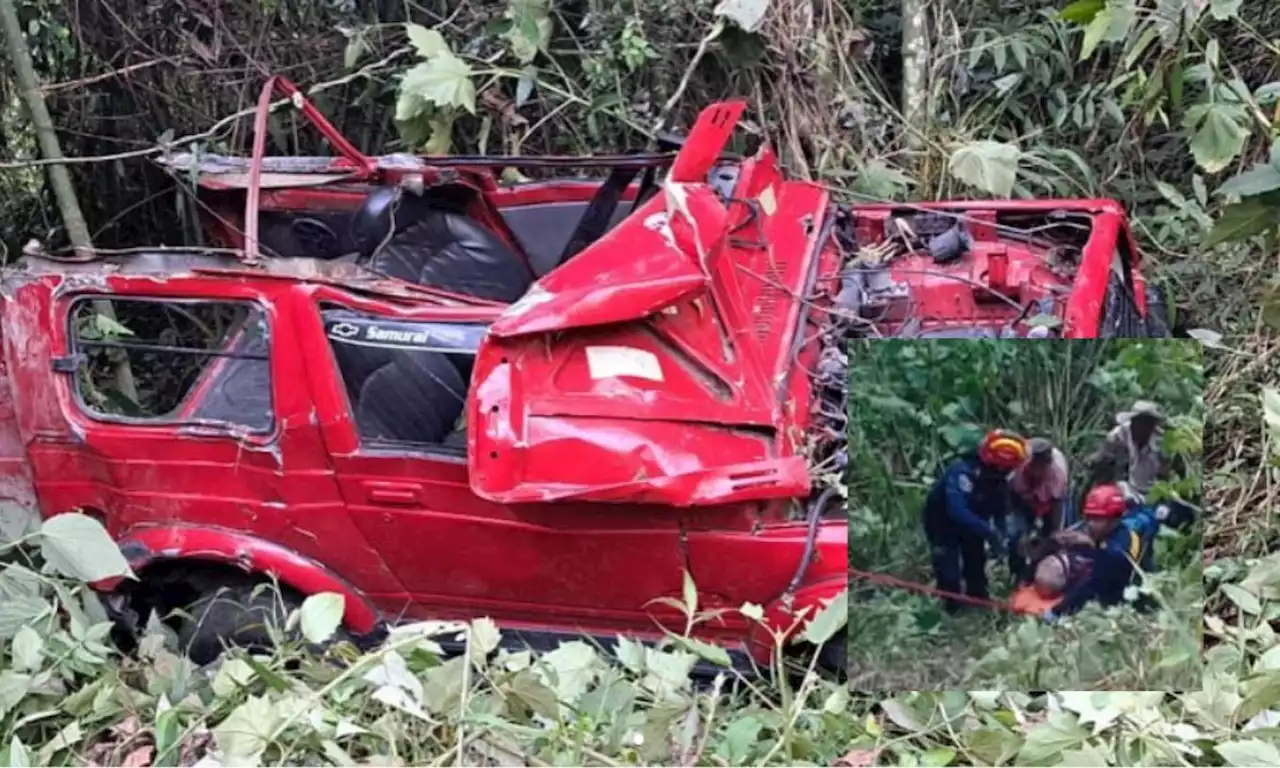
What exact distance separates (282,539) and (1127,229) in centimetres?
298

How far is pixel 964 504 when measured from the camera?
2367mm

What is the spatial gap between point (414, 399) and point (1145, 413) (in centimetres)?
218

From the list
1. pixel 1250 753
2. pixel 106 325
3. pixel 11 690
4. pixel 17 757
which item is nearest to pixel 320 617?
pixel 17 757

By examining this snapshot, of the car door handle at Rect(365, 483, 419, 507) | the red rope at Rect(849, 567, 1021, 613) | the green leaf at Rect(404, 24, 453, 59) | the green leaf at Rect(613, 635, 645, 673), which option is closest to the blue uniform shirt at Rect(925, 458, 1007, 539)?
the red rope at Rect(849, 567, 1021, 613)

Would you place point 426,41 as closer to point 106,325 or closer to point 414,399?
point 106,325

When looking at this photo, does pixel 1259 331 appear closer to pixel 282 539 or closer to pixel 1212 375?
pixel 1212 375

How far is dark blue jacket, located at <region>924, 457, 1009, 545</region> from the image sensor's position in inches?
92.2

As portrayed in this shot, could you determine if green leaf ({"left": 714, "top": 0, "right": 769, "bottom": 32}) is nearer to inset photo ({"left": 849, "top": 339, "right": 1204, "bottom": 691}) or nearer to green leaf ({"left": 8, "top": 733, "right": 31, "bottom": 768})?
inset photo ({"left": 849, "top": 339, "right": 1204, "bottom": 691})

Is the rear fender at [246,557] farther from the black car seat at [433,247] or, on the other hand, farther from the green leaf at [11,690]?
the black car seat at [433,247]

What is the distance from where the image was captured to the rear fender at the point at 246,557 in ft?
12.1

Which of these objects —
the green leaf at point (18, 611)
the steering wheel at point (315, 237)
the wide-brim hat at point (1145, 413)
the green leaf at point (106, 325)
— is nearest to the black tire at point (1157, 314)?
the wide-brim hat at point (1145, 413)

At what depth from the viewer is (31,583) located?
331 centimetres

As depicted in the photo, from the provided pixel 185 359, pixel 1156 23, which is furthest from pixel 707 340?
pixel 185 359

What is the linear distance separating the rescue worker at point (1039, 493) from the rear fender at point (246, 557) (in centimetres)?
207
